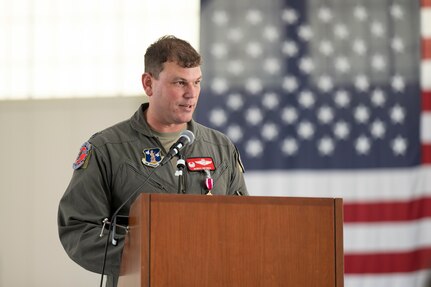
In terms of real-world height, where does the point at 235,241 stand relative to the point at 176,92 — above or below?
below

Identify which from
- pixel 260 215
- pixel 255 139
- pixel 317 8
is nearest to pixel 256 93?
pixel 255 139

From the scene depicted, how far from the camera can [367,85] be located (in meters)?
5.73

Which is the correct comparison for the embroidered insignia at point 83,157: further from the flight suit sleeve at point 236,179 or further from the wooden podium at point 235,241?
the wooden podium at point 235,241

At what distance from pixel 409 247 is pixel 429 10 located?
1.79 metres

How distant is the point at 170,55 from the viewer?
126 inches

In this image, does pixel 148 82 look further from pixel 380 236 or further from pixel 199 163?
pixel 380 236

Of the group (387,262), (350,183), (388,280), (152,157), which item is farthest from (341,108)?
(152,157)

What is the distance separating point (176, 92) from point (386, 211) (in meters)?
2.95

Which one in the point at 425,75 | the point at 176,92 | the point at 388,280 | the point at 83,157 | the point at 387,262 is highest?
the point at 425,75

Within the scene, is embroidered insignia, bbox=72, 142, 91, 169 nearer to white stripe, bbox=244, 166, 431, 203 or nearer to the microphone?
the microphone

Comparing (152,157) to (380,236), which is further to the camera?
(380,236)

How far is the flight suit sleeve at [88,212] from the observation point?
9.07ft

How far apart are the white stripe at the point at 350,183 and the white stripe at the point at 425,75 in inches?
23.9

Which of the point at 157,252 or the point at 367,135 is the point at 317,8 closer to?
the point at 367,135
